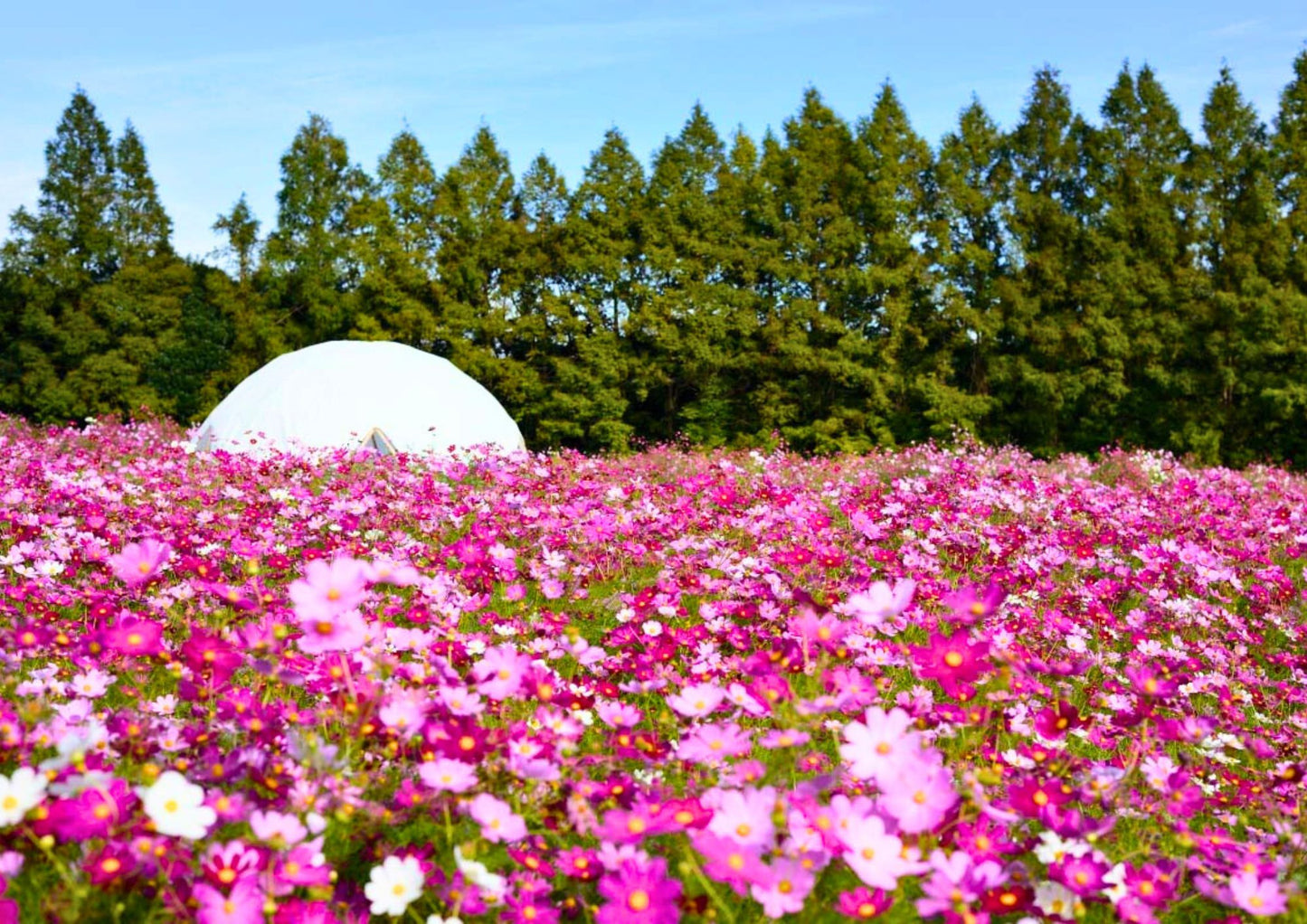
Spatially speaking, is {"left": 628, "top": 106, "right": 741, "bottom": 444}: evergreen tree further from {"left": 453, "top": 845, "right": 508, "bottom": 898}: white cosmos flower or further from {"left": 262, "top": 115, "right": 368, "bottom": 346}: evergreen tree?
{"left": 453, "top": 845, "right": 508, "bottom": 898}: white cosmos flower

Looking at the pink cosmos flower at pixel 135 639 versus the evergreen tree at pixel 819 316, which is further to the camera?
the evergreen tree at pixel 819 316

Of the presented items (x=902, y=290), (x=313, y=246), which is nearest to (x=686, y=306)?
(x=902, y=290)

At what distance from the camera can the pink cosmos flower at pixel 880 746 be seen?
1981 millimetres

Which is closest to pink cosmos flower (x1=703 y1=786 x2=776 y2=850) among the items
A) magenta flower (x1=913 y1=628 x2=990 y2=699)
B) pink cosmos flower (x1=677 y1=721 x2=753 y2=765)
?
pink cosmos flower (x1=677 y1=721 x2=753 y2=765)

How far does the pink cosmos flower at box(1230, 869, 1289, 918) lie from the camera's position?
1.97m

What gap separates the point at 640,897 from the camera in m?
1.86

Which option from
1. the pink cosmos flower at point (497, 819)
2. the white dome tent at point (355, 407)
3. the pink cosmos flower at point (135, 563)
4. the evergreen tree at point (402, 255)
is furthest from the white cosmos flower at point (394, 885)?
the evergreen tree at point (402, 255)

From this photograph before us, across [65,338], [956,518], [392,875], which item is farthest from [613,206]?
[392,875]

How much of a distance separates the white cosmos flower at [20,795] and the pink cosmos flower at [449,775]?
0.70m

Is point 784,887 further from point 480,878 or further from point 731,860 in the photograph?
point 480,878

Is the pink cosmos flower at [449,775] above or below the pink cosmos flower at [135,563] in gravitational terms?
below

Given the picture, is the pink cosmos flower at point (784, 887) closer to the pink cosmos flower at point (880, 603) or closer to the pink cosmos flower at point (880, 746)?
A: the pink cosmos flower at point (880, 746)

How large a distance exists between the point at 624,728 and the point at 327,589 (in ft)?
2.86

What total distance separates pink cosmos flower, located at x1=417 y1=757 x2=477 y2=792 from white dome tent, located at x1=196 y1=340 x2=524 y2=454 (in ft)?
51.2
